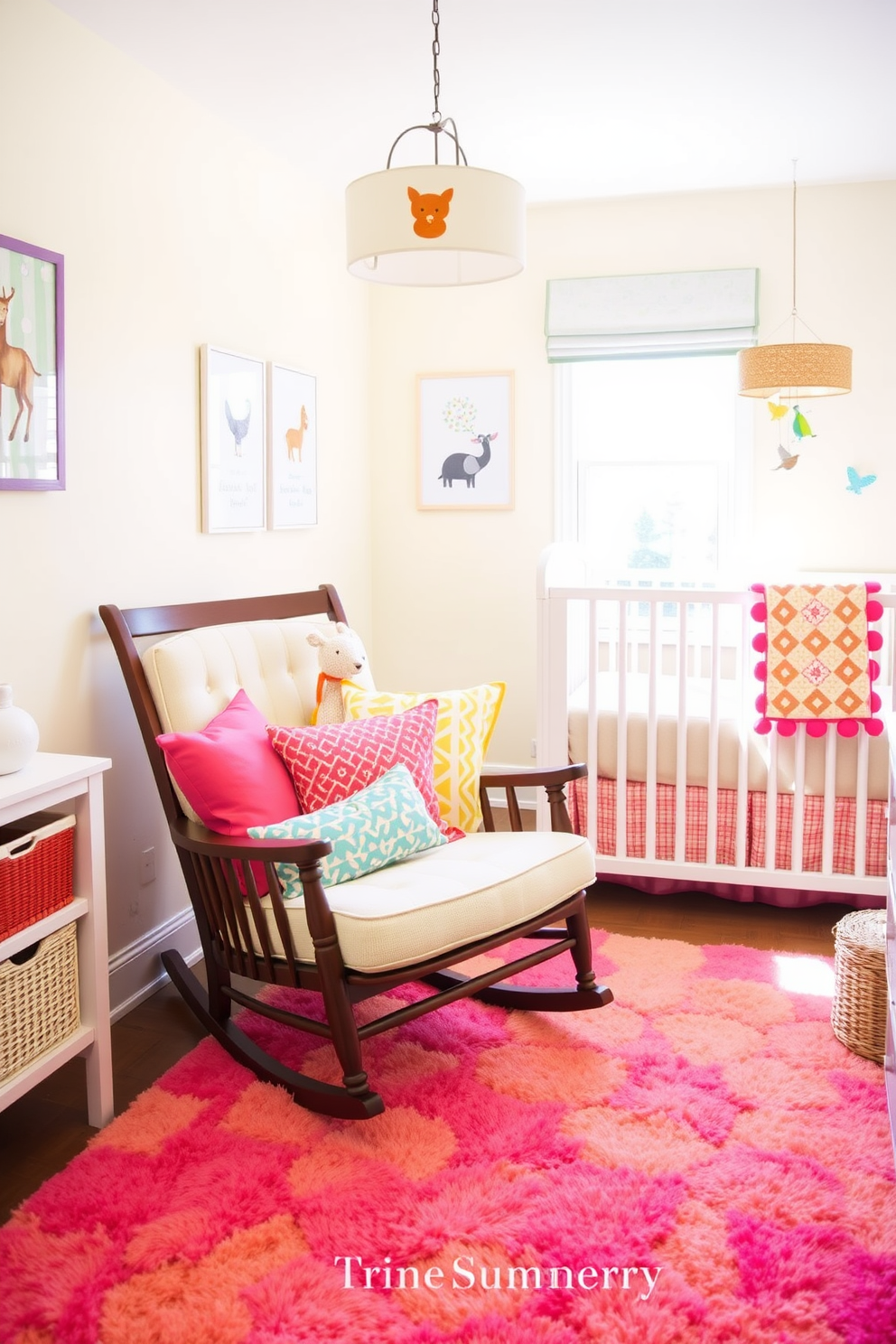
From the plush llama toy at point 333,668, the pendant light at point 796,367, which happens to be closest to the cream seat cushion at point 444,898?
the plush llama toy at point 333,668

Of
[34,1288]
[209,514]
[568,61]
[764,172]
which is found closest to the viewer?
[34,1288]

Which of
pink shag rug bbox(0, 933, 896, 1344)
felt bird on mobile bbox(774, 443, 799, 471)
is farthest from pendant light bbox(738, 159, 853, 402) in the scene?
pink shag rug bbox(0, 933, 896, 1344)

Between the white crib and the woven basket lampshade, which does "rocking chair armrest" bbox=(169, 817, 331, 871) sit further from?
the woven basket lampshade

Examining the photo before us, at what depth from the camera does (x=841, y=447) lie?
12.5 feet

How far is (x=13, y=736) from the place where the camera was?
1861mm

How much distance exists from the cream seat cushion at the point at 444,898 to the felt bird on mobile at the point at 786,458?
1958 mm

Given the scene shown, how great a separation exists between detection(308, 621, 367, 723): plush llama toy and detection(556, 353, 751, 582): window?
5.53ft

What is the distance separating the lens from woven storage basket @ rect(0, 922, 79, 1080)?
179cm

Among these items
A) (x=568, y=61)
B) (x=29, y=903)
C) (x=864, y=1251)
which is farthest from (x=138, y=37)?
(x=864, y=1251)

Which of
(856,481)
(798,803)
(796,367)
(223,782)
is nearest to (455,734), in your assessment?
(223,782)

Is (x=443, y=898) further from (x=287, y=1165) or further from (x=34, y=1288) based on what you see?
(x=34, y=1288)

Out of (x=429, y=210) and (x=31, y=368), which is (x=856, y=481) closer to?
(x=429, y=210)

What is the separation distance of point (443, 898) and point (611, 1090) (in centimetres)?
52

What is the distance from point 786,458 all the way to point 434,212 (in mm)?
2396
